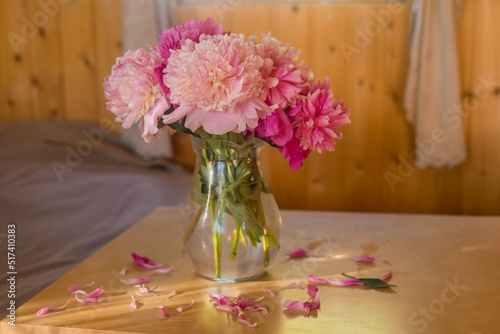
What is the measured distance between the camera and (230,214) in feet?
2.91

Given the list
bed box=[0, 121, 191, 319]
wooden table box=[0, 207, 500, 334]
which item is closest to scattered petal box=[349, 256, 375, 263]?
wooden table box=[0, 207, 500, 334]

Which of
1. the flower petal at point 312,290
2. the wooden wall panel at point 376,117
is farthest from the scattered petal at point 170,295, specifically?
the wooden wall panel at point 376,117

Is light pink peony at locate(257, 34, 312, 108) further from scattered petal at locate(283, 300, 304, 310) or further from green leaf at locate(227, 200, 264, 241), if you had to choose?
scattered petal at locate(283, 300, 304, 310)

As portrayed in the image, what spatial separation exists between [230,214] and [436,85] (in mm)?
1702

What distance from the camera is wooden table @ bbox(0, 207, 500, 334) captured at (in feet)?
2.54

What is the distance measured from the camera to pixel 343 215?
137cm

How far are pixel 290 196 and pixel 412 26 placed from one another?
930 millimetres

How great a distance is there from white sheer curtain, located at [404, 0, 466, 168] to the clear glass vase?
1.60 m

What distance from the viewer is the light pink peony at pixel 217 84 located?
763 millimetres

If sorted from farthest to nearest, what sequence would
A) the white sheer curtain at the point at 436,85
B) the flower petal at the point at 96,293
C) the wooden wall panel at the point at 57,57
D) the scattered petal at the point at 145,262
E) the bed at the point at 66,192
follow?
the wooden wall panel at the point at 57,57, the white sheer curtain at the point at 436,85, the bed at the point at 66,192, the scattered petal at the point at 145,262, the flower petal at the point at 96,293

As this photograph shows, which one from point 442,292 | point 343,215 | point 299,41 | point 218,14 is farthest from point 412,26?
point 442,292

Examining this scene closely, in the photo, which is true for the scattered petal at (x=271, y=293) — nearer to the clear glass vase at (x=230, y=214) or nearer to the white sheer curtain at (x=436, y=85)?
the clear glass vase at (x=230, y=214)

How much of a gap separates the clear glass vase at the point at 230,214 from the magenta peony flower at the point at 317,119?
8 centimetres

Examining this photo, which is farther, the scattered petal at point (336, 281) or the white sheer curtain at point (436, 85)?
the white sheer curtain at point (436, 85)
